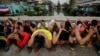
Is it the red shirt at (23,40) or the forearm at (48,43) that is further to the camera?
the red shirt at (23,40)

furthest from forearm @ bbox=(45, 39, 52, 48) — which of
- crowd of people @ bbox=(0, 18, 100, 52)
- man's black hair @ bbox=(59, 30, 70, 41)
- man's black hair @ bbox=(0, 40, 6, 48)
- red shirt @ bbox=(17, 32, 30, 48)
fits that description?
man's black hair @ bbox=(0, 40, 6, 48)

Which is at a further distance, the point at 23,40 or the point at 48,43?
the point at 23,40

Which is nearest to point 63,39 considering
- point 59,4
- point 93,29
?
point 93,29

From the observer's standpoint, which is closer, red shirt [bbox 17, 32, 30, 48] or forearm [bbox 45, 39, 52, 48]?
forearm [bbox 45, 39, 52, 48]

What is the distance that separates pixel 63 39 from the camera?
446 cm

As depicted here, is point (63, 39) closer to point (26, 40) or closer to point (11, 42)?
point (26, 40)

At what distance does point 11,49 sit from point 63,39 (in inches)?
42.4

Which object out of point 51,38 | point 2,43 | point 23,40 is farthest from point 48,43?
point 2,43

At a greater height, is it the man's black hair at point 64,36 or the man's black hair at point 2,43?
the man's black hair at point 64,36

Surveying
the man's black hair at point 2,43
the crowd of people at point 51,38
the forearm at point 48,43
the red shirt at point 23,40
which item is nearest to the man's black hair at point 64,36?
the crowd of people at point 51,38

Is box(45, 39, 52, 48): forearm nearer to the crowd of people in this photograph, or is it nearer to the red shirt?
the crowd of people

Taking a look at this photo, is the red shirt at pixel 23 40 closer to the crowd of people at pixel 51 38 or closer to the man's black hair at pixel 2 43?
the crowd of people at pixel 51 38

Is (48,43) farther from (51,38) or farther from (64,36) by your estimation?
(64,36)

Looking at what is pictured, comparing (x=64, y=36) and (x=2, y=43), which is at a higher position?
(x=64, y=36)
